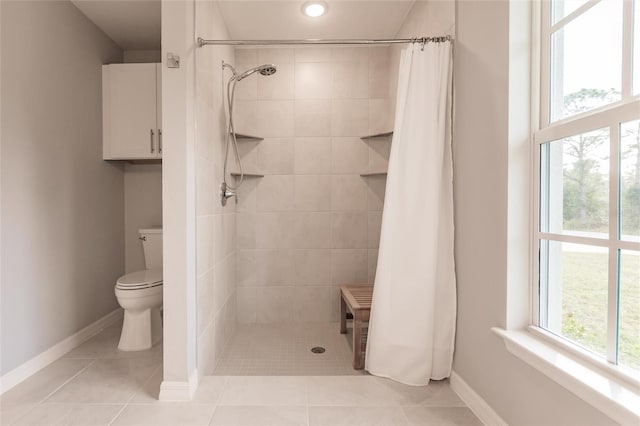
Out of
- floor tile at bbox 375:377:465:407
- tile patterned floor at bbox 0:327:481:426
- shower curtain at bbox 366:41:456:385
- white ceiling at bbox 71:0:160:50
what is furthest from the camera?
white ceiling at bbox 71:0:160:50

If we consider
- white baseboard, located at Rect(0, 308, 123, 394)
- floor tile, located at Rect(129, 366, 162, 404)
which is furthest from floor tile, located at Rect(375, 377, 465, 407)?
white baseboard, located at Rect(0, 308, 123, 394)

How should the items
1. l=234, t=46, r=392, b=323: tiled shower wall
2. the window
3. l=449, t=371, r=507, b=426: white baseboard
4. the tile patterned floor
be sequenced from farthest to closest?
1. l=234, t=46, r=392, b=323: tiled shower wall
2. the tile patterned floor
3. l=449, t=371, r=507, b=426: white baseboard
4. the window

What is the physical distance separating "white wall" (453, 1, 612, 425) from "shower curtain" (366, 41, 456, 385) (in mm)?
62

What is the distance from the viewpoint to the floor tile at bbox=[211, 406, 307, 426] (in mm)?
1586

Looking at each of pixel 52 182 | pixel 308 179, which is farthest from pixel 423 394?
pixel 52 182

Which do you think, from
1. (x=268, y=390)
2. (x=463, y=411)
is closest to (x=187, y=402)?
(x=268, y=390)

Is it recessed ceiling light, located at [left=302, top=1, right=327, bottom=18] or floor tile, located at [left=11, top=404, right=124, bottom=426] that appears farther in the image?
recessed ceiling light, located at [left=302, top=1, right=327, bottom=18]

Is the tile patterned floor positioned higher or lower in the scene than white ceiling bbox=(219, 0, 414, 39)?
lower

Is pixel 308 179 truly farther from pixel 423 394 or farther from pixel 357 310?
pixel 423 394

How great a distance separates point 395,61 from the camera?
2.81 m

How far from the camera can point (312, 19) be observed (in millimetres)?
2611

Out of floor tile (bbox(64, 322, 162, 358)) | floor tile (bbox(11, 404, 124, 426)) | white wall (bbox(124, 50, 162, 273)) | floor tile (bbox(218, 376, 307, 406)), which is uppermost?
white wall (bbox(124, 50, 162, 273))

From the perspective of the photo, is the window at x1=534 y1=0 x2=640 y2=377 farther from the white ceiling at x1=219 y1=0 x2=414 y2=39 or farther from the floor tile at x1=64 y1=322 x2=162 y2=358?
the floor tile at x1=64 y1=322 x2=162 y2=358

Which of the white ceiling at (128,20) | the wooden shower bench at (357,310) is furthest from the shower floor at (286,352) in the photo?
the white ceiling at (128,20)
